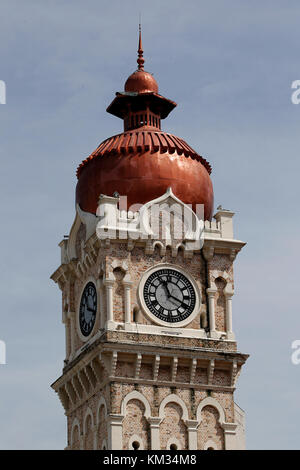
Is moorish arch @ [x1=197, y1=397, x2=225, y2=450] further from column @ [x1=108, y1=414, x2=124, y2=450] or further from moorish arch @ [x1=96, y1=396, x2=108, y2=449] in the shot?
moorish arch @ [x1=96, y1=396, x2=108, y2=449]

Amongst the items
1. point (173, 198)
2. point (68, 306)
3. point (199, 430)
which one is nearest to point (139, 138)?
point (173, 198)

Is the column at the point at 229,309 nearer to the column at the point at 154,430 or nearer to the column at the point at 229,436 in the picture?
the column at the point at 229,436

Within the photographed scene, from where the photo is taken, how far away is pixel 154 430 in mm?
68375

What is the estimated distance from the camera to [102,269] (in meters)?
70.7

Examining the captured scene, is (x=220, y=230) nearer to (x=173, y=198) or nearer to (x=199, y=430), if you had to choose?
(x=173, y=198)

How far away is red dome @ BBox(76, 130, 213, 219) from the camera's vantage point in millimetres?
72500

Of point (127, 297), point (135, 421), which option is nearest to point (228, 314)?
point (127, 297)

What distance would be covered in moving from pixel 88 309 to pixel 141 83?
426 inches

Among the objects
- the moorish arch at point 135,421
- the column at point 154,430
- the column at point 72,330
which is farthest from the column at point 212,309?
the column at point 72,330

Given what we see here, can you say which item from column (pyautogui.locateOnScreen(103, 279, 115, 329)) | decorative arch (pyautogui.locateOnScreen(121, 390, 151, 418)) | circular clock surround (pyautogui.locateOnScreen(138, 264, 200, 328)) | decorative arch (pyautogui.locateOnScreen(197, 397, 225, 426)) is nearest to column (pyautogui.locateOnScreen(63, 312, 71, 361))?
column (pyautogui.locateOnScreen(103, 279, 115, 329))

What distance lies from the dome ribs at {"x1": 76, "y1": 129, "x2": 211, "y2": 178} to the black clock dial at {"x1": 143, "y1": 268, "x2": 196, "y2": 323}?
5587 mm

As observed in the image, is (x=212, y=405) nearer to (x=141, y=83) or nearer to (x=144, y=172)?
(x=144, y=172)
